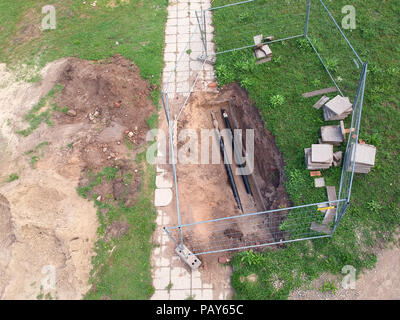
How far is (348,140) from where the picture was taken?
28.0 feet

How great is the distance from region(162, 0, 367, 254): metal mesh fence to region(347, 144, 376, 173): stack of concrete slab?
0.36 feet

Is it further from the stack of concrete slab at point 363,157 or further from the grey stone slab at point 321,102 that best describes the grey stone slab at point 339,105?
the stack of concrete slab at point 363,157

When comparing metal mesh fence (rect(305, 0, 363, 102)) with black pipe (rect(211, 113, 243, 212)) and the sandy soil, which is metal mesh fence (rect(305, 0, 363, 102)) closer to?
the sandy soil

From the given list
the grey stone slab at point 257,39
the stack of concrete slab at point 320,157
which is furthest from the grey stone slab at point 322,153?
the grey stone slab at point 257,39

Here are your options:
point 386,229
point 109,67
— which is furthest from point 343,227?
point 109,67

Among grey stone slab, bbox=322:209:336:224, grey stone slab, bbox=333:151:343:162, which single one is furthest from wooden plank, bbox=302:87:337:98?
grey stone slab, bbox=322:209:336:224

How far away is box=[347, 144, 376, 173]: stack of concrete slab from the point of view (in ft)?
26.6

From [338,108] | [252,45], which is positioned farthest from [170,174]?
[252,45]

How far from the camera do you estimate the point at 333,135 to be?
28.8ft

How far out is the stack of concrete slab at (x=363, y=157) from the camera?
26.6 ft

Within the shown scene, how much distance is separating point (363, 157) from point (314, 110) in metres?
2.23

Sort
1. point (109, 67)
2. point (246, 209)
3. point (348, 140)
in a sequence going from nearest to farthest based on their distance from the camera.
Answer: point (348, 140)
point (246, 209)
point (109, 67)

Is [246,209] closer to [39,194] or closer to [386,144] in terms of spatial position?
[386,144]
